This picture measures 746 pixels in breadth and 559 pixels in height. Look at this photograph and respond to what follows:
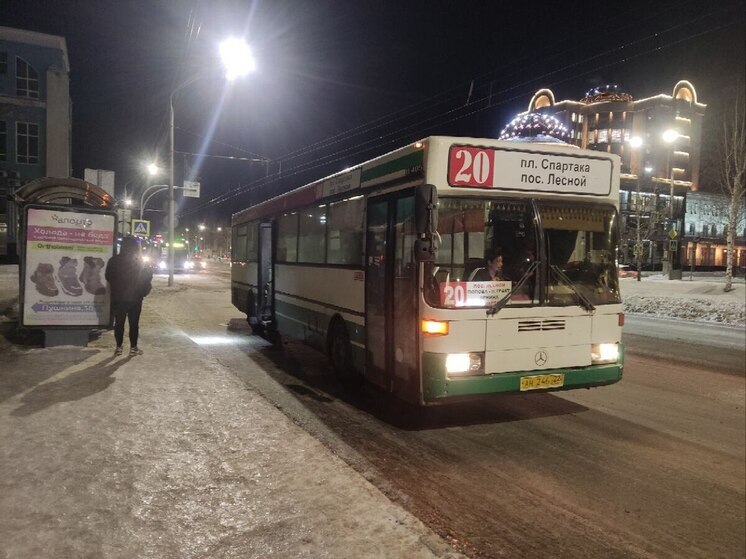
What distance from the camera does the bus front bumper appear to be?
5676 millimetres

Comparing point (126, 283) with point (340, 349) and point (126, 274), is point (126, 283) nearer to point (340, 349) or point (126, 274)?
point (126, 274)

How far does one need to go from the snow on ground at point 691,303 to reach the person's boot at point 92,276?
766 inches

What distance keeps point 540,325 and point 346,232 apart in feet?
10.1

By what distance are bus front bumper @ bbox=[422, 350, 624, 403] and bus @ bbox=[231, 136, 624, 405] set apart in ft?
0.04

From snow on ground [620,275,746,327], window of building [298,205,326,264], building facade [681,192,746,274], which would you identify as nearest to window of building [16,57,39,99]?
window of building [298,205,326,264]

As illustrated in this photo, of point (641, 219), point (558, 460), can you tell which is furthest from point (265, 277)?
point (641, 219)

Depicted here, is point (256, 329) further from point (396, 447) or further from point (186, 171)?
point (186, 171)

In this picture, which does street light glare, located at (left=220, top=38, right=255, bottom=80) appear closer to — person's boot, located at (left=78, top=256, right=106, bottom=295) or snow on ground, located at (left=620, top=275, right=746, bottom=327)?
person's boot, located at (left=78, top=256, right=106, bottom=295)

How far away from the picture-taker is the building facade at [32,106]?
38.0m

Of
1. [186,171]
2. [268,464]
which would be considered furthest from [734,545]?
[186,171]

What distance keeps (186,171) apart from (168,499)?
146 ft

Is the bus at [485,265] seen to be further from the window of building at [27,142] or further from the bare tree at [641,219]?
the window of building at [27,142]

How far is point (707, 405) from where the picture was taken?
7602mm

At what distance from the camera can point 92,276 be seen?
948 centimetres
